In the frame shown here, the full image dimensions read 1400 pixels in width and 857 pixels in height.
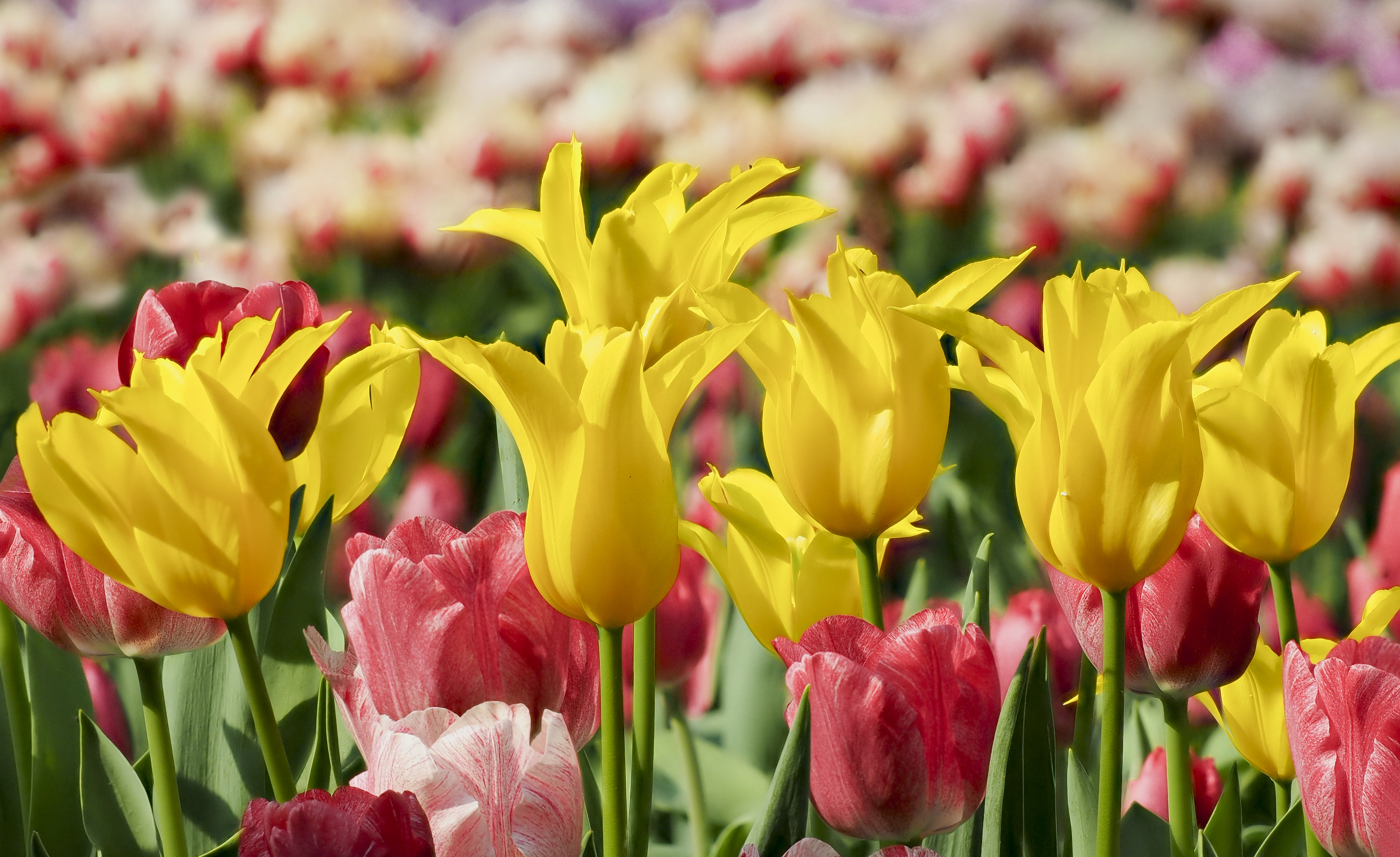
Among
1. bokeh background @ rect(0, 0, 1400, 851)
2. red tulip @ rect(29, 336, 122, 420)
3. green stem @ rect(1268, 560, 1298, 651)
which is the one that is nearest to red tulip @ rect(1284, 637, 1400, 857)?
green stem @ rect(1268, 560, 1298, 651)

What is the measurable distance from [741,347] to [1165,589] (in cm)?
14

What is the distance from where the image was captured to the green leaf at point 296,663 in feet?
1.40

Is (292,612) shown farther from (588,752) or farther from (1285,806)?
(1285,806)

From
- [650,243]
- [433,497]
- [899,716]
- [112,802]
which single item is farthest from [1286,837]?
[433,497]

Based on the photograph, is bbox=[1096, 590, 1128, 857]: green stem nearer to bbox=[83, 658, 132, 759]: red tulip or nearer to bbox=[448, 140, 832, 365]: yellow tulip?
bbox=[448, 140, 832, 365]: yellow tulip

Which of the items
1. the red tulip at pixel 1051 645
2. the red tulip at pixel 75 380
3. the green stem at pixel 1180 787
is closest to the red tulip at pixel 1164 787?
the red tulip at pixel 1051 645

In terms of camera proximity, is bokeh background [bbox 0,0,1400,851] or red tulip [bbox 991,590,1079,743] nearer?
red tulip [bbox 991,590,1079,743]

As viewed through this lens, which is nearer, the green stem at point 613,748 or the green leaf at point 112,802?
the green stem at point 613,748

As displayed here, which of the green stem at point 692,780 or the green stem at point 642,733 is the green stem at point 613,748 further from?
the green stem at point 692,780

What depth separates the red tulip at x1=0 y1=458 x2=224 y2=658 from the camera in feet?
1.16

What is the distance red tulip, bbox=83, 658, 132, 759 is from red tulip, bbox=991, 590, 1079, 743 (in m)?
0.36

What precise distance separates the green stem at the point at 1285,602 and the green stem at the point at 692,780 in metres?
0.29

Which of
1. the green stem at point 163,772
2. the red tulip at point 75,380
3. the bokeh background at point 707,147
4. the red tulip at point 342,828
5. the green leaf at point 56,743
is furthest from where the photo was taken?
the bokeh background at point 707,147

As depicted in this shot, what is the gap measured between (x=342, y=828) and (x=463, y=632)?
79 mm
